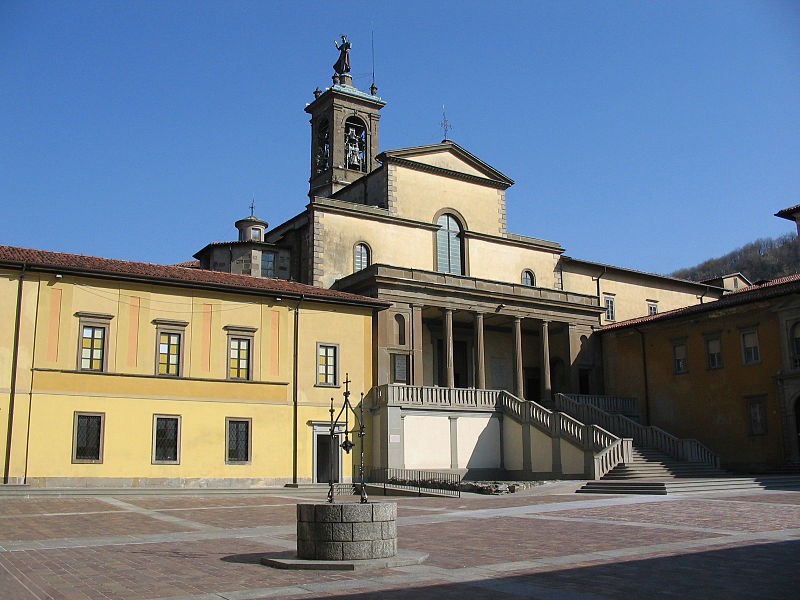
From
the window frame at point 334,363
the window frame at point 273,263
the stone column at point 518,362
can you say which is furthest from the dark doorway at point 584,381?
the window frame at point 273,263

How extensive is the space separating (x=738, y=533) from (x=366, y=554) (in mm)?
7439

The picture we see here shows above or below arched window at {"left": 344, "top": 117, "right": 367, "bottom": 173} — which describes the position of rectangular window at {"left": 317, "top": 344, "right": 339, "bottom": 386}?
below

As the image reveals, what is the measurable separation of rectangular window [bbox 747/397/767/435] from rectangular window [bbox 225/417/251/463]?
836 inches

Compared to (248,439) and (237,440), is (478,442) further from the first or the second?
(237,440)

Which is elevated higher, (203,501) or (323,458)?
(323,458)

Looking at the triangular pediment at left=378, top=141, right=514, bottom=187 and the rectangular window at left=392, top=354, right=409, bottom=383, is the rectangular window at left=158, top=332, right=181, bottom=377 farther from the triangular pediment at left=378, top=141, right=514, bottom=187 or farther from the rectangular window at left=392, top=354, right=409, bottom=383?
the triangular pediment at left=378, top=141, right=514, bottom=187

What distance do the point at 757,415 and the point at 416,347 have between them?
15.0m

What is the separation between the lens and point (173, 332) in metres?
30.7

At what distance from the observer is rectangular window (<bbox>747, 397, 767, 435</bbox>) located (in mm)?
34562

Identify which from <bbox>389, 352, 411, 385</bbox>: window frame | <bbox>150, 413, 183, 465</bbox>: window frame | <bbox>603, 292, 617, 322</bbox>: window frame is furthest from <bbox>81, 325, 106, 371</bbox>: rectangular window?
<bbox>603, 292, 617, 322</bbox>: window frame

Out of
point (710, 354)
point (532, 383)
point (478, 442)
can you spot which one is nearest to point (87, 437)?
point (478, 442)

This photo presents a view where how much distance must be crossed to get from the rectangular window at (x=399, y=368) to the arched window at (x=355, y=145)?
814 inches

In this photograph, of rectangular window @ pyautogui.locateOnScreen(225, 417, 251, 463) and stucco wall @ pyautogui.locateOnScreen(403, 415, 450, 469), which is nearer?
rectangular window @ pyautogui.locateOnScreen(225, 417, 251, 463)

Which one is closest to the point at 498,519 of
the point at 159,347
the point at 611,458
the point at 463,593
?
the point at 463,593
